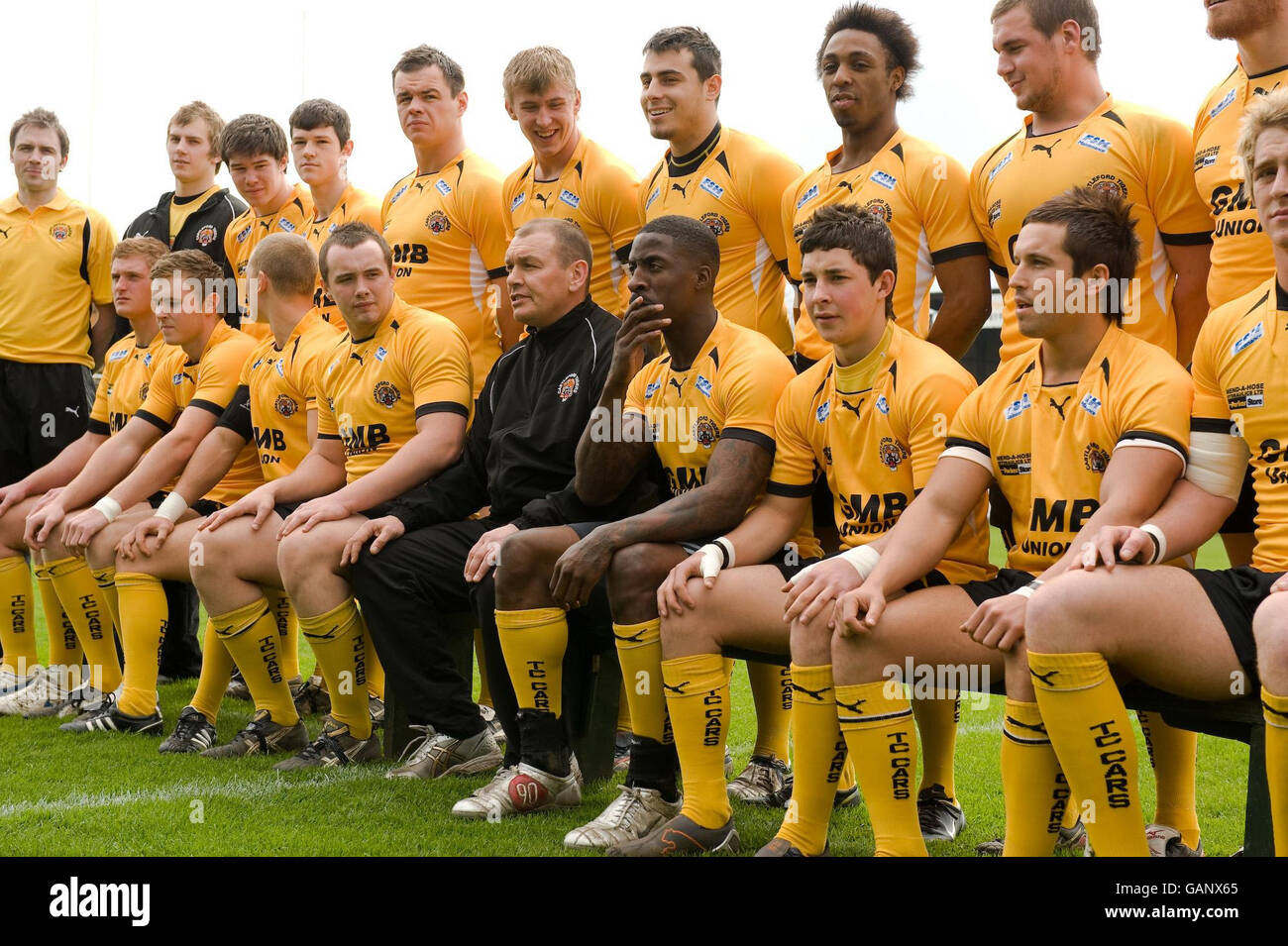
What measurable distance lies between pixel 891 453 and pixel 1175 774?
1.25 metres

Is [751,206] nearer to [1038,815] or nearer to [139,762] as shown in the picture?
[1038,815]

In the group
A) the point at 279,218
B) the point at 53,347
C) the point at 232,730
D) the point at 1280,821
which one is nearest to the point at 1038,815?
the point at 1280,821

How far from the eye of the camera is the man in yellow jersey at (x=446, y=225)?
6.08 meters

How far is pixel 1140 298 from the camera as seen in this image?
4.04 metres

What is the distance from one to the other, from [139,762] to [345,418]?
1.61 meters

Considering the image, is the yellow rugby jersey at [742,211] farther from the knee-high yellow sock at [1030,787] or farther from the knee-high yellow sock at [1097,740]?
the knee-high yellow sock at [1097,740]

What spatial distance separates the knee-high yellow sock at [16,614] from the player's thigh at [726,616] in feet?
14.0

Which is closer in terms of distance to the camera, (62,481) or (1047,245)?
(1047,245)

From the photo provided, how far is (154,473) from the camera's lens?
607cm

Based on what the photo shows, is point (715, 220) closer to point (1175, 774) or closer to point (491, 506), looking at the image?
point (491, 506)

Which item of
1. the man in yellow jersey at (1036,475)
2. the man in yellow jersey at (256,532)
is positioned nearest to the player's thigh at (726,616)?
the man in yellow jersey at (1036,475)

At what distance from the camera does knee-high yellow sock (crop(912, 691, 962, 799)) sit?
425cm

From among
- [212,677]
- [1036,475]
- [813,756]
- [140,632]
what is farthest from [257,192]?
[1036,475]

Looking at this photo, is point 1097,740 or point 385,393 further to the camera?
point 385,393
